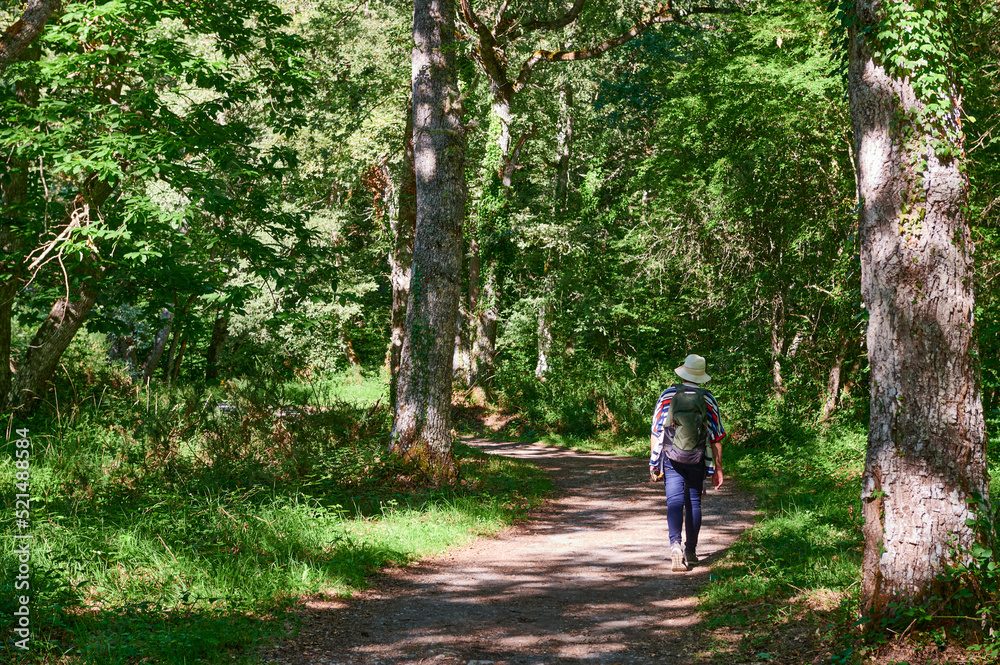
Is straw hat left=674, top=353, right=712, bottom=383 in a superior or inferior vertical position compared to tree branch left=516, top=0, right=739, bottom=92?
inferior

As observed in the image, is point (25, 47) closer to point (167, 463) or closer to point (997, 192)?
point (167, 463)

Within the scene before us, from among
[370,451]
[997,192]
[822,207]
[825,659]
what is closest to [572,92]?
[822,207]

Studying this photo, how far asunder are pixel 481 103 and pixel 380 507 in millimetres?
16067

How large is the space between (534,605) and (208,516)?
3.24 meters

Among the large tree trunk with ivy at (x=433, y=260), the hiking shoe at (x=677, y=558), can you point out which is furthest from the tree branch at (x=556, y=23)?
the hiking shoe at (x=677, y=558)

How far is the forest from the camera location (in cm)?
445

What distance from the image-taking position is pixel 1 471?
A: 8531mm

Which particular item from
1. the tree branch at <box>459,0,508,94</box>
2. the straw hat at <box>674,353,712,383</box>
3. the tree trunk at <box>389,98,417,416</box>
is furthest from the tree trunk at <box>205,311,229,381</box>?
the straw hat at <box>674,353,712,383</box>

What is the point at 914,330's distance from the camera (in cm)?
437

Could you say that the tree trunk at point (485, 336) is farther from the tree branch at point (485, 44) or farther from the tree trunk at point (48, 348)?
the tree trunk at point (48, 348)

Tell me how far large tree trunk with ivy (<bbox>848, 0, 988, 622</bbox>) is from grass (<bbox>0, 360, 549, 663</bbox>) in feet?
13.8

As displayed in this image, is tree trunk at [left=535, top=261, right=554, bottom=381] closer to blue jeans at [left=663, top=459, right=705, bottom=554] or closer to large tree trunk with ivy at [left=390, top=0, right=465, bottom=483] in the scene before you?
large tree trunk with ivy at [left=390, top=0, right=465, bottom=483]

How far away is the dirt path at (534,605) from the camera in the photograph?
5051 millimetres

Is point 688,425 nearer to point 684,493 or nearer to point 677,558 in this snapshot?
point 684,493
